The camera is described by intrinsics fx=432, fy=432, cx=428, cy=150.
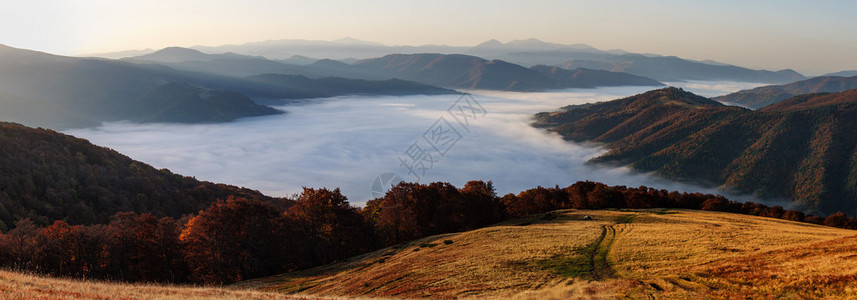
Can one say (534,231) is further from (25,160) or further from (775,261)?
(25,160)

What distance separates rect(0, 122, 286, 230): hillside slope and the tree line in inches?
447

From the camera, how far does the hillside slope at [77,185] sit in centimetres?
7275

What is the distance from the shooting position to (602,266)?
115 ft

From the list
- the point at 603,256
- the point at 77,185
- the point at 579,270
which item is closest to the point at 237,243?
the point at 579,270

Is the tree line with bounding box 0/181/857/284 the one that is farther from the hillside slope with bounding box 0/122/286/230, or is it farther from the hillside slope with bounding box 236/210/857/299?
the hillside slope with bounding box 0/122/286/230

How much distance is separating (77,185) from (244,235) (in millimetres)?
56329

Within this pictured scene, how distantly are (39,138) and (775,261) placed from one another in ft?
417

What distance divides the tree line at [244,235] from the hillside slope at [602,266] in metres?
8.64

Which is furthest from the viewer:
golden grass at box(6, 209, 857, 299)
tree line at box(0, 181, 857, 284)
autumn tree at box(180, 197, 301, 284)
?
autumn tree at box(180, 197, 301, 284)

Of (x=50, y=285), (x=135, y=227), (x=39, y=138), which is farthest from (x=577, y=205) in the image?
(x=39, y=138)

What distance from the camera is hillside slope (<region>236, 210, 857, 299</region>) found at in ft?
83.9

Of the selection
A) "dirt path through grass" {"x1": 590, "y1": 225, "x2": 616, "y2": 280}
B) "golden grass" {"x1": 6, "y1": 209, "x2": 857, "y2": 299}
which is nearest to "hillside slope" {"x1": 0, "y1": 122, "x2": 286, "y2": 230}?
"golden grass" {"x1": 6, "y1": 209, "x2": 857, "y2": 299}

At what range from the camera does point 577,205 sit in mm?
87688

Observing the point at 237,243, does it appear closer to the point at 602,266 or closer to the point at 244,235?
the point at 244,235
